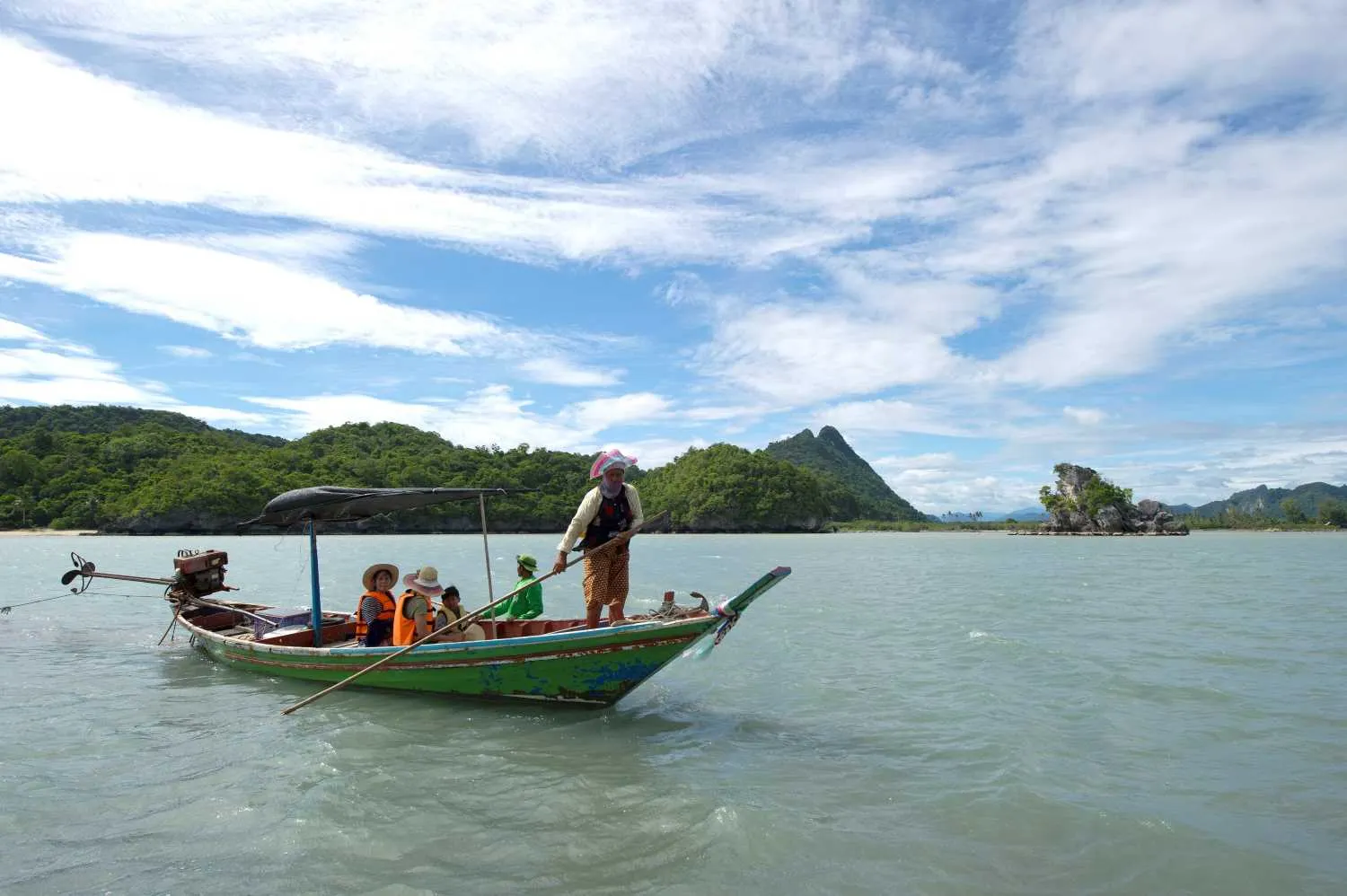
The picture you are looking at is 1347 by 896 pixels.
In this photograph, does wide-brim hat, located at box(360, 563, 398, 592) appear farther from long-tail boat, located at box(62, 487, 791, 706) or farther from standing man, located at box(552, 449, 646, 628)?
standing man, located at box(552, 449, 646, 628)

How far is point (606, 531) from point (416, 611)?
3113mm

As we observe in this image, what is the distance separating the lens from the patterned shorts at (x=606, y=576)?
9102mm

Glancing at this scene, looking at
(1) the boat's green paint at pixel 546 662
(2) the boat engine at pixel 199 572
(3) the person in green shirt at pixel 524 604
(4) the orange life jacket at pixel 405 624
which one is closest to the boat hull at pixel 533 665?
(1) the boat's green paint at pixel 546 662

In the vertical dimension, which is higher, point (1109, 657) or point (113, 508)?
point (113, 508)

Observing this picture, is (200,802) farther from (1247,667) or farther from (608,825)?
(1247,667)

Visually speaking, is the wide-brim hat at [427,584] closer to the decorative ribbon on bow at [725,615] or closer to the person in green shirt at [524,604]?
the person in green shirt at [524,604]

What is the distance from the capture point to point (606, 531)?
28.9 feet

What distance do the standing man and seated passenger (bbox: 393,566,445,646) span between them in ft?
7.37

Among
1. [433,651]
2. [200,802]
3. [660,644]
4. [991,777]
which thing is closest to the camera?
[200,802]

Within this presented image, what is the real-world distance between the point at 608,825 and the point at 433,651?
165 inches

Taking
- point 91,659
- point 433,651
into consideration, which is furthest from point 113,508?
point 433,651

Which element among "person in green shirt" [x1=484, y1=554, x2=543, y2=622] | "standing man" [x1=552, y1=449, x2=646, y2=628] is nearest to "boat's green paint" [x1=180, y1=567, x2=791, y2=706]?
"standing man" [x1=552, y1=449, x2=646, y2=628]

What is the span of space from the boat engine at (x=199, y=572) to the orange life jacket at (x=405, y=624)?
6.87 meters

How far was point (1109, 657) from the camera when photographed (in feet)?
44.1
